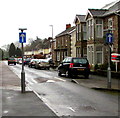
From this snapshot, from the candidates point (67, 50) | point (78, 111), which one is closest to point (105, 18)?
point (67, 50)

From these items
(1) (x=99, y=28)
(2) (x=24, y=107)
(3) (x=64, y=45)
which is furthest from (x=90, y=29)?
(2) (x=24, y=107)

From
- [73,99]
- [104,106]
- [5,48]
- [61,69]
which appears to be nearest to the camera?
[104,106]

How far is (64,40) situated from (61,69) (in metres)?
27.2

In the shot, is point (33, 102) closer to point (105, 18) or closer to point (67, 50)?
point (105, 18)

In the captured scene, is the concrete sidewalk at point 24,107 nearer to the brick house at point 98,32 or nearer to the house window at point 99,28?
the brick house at point 98,32

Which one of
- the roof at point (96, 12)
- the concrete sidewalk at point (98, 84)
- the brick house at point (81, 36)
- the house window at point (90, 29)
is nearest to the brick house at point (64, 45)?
the brick house at point (81, 36)

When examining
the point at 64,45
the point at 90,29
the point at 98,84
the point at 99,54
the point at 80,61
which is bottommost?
the point at 98,84

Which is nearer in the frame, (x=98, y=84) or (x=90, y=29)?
(x=98, y=84)

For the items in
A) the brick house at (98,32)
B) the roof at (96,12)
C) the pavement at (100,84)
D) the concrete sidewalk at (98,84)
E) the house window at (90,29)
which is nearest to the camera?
the pavement at (100,84)

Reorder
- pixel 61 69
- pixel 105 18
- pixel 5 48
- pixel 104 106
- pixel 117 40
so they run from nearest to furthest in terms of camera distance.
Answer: pixel 104 106 → pixel 61 69 → pixel 117 40 → pixel 105 18 → pixel 5 48

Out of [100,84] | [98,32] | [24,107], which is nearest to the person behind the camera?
[24,107]

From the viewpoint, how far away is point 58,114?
25.3 feet

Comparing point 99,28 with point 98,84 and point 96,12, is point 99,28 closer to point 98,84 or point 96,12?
point 96,12

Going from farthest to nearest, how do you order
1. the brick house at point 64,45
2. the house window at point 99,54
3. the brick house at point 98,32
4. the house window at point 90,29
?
the brick house at point 64,45, the house window at point 90,29, the house window at point 99,54, the brick house at point 98,32
